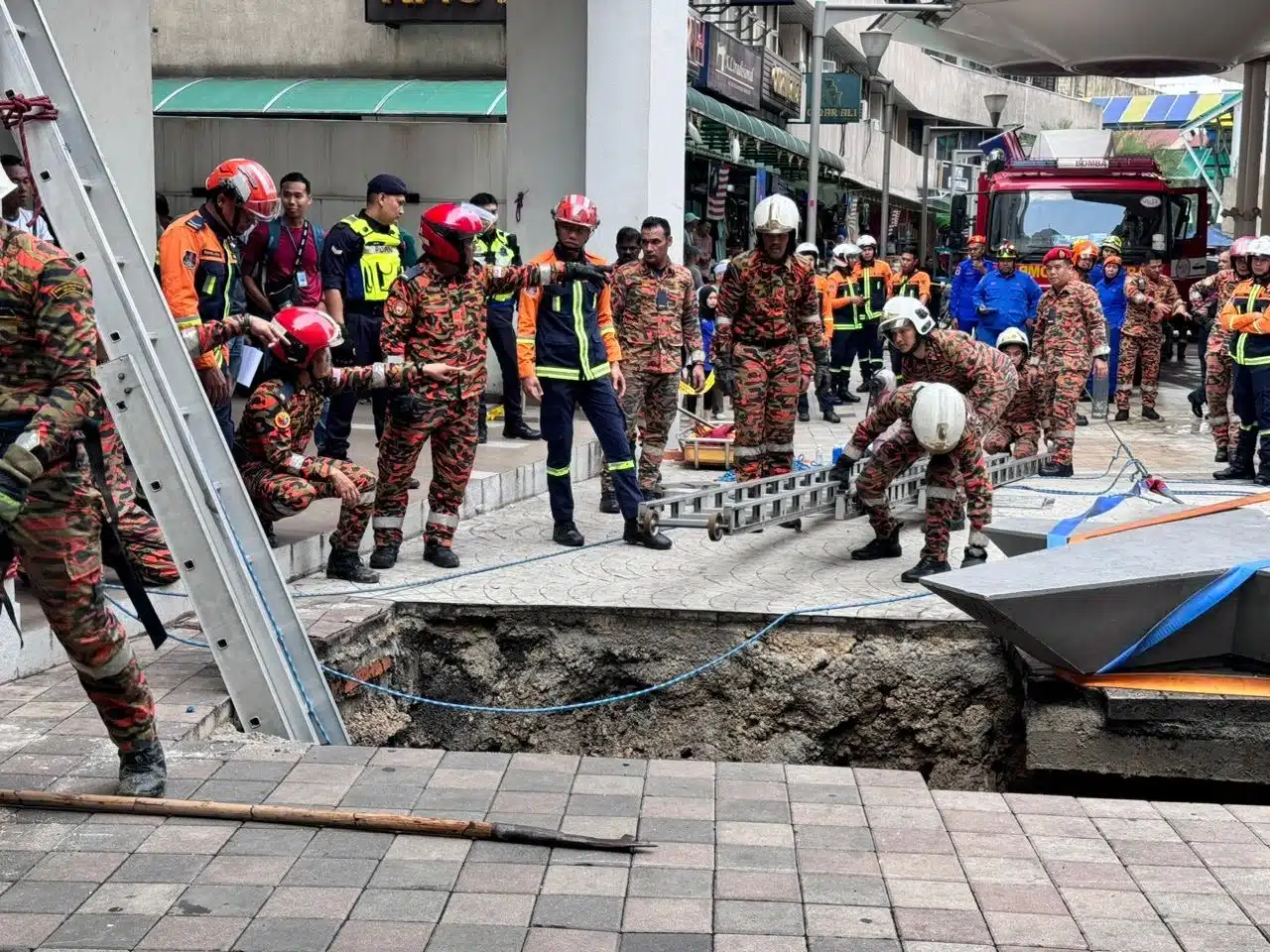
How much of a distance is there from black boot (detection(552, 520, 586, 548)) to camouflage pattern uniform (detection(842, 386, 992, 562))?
5.12 feet

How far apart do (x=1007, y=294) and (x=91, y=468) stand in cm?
1396

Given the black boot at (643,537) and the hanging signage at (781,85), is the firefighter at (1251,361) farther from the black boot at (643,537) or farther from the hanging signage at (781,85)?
the hanging signage at (781,85)

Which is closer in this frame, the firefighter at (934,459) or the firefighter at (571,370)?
the firefighter at (934,459)

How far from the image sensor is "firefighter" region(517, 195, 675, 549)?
8.80m

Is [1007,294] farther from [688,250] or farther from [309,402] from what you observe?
[309,402]

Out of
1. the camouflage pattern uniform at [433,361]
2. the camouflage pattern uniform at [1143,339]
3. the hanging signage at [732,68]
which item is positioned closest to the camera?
the camouflage pattern uniform at [433,361]

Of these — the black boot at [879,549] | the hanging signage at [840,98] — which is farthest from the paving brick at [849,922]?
the hanging signage at [840,98]

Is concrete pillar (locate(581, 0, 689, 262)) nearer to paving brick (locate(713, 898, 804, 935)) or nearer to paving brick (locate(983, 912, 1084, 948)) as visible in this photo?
paving brick (locate(713, 898, 804, 935))

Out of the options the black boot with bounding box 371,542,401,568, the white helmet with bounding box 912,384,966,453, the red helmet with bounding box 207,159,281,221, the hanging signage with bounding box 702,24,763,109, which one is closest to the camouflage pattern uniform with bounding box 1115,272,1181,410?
the hanging signage with bounding box 702,24,763,109

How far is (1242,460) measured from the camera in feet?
40.7

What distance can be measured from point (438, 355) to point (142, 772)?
3631 millimetres

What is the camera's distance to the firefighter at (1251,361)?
1193 cm

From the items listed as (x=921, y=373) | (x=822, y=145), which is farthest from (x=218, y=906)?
(x=822, y=145)

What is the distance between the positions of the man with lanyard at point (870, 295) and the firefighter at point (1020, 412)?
13.4 ft
